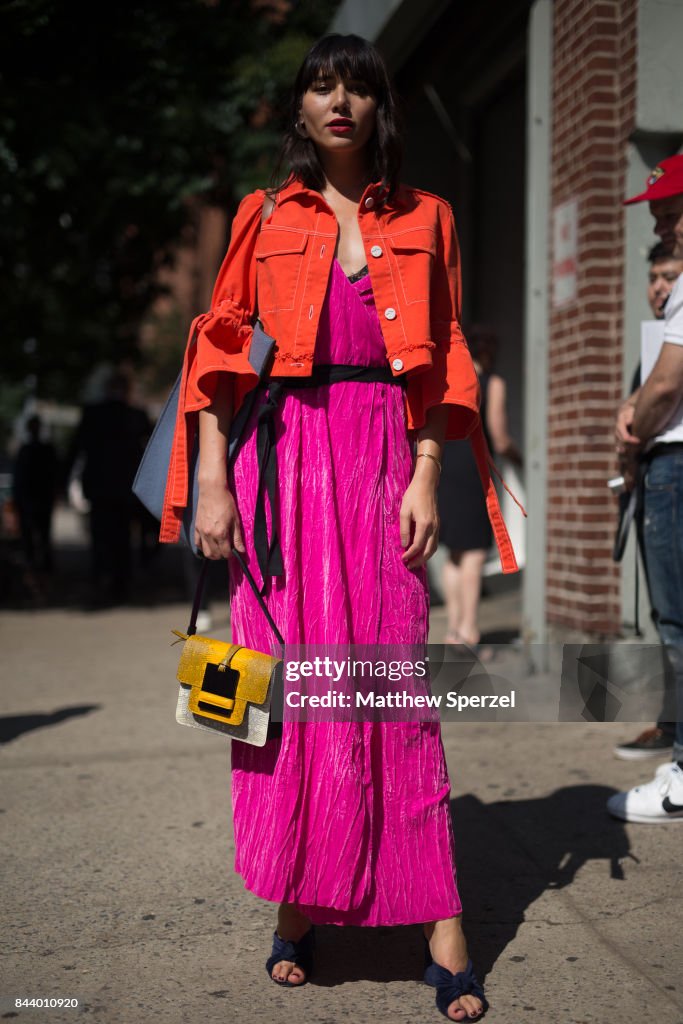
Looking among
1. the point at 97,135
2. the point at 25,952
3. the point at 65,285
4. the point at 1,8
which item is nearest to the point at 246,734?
the point at 25,952

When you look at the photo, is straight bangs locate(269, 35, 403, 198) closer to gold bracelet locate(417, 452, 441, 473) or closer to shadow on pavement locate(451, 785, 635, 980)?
gold bracelet locate(417, 452, 441, 473)

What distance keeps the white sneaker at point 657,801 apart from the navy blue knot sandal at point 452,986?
1.32m

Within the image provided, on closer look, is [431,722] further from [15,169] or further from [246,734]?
[15,169]

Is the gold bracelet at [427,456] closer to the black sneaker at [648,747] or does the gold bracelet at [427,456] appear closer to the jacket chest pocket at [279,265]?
the jacket chest pocket at [279,265]

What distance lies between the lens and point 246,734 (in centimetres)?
251

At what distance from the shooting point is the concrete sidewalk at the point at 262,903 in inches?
102

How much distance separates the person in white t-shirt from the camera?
11.5ft

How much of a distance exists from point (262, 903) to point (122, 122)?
285 inches

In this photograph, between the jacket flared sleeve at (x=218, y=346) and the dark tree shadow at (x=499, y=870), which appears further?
the dark tree shadow at (x=499, y=870)

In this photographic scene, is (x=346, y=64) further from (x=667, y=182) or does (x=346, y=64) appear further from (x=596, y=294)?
(x=596, y=294)

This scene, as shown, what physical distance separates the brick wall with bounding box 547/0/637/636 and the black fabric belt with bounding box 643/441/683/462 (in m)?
1.88

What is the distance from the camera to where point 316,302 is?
253 centimetres

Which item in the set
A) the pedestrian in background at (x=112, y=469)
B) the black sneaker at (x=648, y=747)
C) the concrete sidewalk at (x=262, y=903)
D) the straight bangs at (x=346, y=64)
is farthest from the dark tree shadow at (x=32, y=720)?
the pedestrian in background at (x=112, y=469)

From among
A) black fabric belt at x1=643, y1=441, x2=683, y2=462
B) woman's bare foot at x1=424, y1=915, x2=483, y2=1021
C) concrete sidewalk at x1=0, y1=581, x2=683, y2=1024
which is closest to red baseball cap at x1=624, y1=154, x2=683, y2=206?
black fabric belt at x1=643, y1=441, x2=683, y2=462
